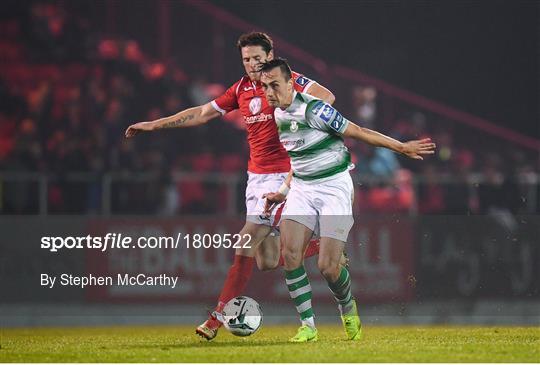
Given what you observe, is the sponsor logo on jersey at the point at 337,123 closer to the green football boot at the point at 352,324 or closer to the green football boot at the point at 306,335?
the green football boot at the point at 352,324

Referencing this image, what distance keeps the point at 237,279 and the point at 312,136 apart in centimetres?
139

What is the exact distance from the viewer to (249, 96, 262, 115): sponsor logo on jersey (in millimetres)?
10930

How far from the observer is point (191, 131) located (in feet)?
62.3

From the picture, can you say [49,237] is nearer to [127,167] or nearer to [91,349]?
[127,167]

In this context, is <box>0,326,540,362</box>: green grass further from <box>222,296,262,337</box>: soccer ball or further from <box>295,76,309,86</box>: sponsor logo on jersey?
<box>295,76,309,86</box>: sponsor logo on jersey

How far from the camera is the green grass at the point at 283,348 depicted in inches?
356

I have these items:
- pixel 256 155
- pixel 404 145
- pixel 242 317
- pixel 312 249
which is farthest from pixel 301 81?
pixel 242 317

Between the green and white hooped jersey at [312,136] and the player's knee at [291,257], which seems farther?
the player's knee at [291,257]

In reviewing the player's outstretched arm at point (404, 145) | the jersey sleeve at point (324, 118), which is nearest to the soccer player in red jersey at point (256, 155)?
the jersey sleeve at point (324, 118)

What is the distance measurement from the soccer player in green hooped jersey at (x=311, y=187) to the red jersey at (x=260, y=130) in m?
0.33

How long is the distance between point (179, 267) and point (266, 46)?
16.7 ft

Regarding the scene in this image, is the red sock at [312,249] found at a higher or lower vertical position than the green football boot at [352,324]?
higher

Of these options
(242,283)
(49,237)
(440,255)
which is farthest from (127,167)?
(242,283)

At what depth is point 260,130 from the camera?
11.0 meters
